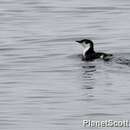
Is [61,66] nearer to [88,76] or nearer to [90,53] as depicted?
[88,76]

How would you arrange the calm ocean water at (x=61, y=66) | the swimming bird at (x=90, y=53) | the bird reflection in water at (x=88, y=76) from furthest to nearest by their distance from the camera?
the swimming bird at (x=90, y=53) < the bird reflection in water at (x=88, y=76) < the calm ocean water at (x=61, y=66)

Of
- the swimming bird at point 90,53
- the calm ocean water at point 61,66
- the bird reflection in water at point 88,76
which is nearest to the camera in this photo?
the calm ocean water at point 61,66

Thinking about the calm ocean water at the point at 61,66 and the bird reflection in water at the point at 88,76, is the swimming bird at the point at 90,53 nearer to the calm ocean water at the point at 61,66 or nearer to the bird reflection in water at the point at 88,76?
the calm ocean water at the point at 61,66

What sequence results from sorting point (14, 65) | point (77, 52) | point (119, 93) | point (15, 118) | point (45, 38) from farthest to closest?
point (45, 38)
point (77, 52)
point (14, 65)
point (119, 93)
point (15, 118)

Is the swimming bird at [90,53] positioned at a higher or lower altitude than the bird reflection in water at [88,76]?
higher

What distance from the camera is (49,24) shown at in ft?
97.0

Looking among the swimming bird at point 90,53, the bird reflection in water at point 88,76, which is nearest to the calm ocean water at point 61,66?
the bird reflection in water at point 88,76

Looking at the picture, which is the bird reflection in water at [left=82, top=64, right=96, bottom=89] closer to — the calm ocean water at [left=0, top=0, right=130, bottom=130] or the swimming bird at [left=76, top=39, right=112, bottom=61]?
the calm ocean water at [left=0, top=0, right=130, bottom=130]

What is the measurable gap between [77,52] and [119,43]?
4.35ft

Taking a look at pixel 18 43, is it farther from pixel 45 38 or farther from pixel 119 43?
pixel 119 43

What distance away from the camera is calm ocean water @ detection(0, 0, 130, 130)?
18.5m

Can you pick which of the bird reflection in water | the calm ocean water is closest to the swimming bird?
the calm ocean water

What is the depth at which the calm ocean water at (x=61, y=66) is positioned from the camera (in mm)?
18484

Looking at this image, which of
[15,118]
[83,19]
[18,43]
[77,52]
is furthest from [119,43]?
[15,118]
